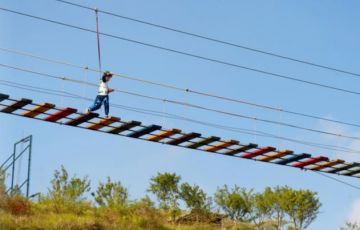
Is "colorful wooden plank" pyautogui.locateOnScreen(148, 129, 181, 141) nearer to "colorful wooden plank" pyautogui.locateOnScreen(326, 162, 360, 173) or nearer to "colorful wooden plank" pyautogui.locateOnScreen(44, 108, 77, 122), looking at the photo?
"colorful wooden plank" pyautogui.locateOnScreen(44, 108, 77, 122)

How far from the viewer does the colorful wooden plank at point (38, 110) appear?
51.5 feet

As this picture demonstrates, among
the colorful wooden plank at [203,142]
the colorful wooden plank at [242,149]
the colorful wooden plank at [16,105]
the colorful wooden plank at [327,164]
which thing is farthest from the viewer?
the colorful wooden plank at [327,164]

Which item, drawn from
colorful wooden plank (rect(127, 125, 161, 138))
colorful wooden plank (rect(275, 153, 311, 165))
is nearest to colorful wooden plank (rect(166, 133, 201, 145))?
colorful wooden plank (rect(127, 125, 161, 138))

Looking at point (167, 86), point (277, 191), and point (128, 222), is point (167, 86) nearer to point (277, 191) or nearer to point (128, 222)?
point (128, 222)

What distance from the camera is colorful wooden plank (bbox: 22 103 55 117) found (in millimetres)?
15702

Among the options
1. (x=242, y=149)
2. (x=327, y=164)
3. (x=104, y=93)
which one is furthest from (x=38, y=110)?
(x=327, y=164)

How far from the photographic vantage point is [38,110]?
15.9 meters

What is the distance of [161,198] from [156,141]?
90.6 feet

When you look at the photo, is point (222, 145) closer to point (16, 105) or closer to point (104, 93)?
point (104, 93)

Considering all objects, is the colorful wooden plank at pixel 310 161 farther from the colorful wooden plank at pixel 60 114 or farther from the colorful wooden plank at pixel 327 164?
the colorful wooden plank at pixel 60 114

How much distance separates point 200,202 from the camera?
41.8 meters

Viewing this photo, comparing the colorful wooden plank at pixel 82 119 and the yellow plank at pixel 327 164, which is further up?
the colorful wooden plank at pixel 82 119

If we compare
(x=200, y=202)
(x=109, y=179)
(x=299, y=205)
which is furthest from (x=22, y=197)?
(x=299, y=205)

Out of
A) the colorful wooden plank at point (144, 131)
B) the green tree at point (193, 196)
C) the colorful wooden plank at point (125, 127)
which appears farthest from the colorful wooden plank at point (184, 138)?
the green tree at point (193, 196)
